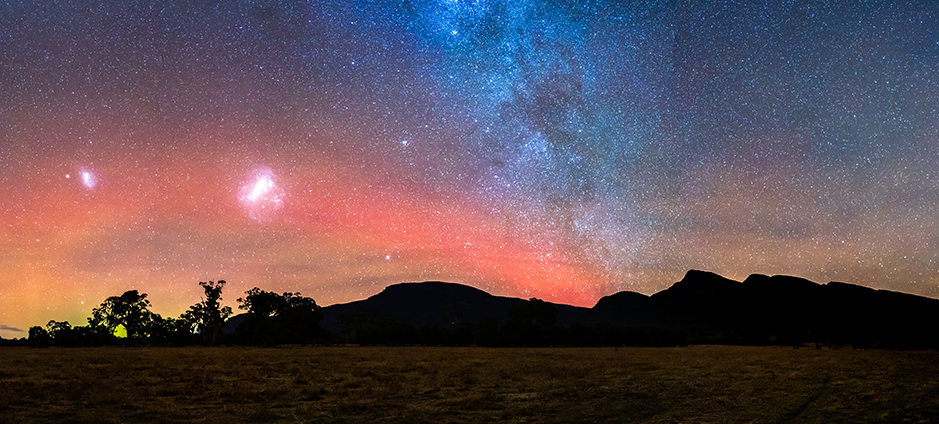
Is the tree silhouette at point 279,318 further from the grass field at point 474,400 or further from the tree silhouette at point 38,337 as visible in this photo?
the grass field at point 474,400

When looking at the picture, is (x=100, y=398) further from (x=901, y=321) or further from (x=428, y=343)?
(x=901, y=321)

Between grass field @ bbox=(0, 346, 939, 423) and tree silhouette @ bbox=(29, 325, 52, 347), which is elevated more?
tree silhouette @ bbox=(29, 325, 52, 347)

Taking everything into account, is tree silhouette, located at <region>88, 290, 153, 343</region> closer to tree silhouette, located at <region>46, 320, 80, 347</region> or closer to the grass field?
tree silhouette, located at <region>46, 320, 80, 347</region>

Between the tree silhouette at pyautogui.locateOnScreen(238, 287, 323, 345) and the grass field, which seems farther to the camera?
the tree silhouette at pyautogui.locateOnScreen(238, 287, 323, 345)

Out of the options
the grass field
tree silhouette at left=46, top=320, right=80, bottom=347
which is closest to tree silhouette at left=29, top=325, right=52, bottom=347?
tree silhouette at left=46, top=320, right=80, bottom=347

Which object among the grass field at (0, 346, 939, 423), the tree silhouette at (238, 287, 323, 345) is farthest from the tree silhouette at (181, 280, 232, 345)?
the grass field at (0, 346, 939, 423)

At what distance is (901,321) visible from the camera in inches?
7495

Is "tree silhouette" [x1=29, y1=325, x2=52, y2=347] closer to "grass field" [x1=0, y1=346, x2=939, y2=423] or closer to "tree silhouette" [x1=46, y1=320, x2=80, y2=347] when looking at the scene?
"tree silhouette" [x1=46, y1=320, x2=80, y2=347]

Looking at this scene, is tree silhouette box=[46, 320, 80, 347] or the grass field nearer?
the grass field

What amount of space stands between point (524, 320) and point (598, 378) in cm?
10917

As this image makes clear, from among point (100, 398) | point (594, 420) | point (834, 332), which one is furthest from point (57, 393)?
point (834, 332)

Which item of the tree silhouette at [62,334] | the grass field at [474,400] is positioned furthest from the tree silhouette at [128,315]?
the grass field at [474,400]

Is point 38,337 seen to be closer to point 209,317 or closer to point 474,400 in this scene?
point 209,317

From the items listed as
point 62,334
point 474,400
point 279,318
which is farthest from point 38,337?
point 474,400
